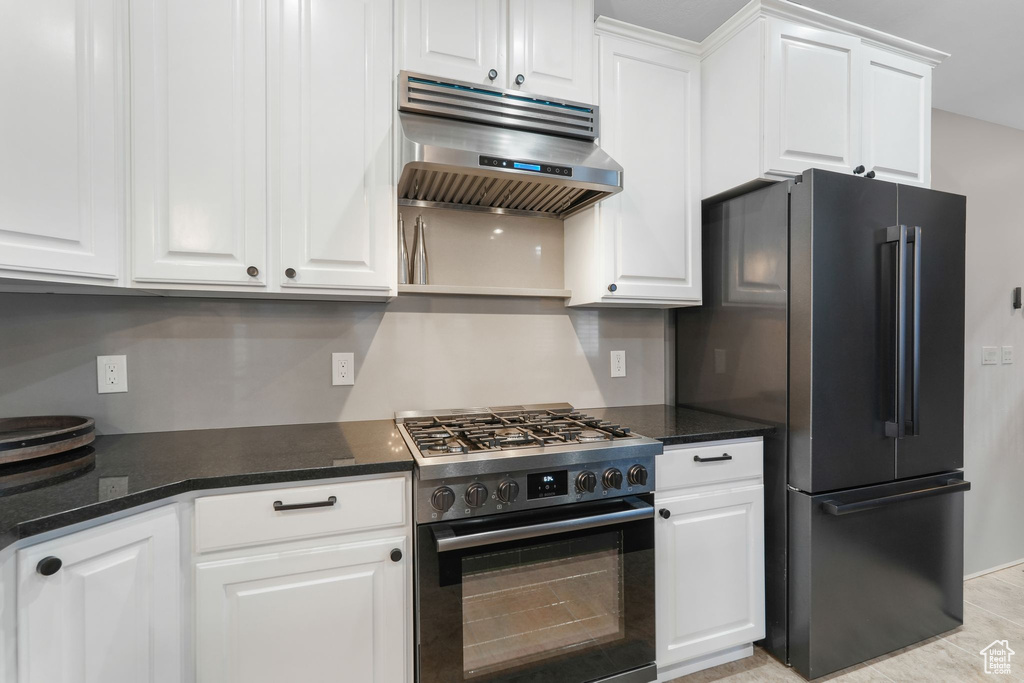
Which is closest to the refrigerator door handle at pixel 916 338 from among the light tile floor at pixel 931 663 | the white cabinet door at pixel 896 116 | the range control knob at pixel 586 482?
the white cabinet door at pixel 896 116

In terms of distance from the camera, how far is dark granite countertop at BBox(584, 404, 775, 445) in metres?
1.82

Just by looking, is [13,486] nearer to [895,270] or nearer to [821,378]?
[821,378]

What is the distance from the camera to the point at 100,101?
→ 140 centimetres

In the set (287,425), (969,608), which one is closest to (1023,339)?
(969,608)

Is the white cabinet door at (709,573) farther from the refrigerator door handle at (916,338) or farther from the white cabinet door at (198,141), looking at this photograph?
the white cabinet door at (198,141)

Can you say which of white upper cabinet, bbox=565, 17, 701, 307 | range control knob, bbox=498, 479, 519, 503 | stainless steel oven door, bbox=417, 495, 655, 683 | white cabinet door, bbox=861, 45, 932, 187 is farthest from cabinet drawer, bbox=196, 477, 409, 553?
white cabinet door, bbox=861, 45, 932, 187

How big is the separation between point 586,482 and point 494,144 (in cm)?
116

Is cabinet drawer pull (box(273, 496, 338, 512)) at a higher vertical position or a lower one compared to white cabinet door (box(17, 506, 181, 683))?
higher

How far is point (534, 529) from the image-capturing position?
1.47 meters

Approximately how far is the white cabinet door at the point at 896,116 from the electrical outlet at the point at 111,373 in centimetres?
296

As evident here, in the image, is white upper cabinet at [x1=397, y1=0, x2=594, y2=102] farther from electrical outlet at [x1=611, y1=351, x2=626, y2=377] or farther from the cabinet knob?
the cabinet knob

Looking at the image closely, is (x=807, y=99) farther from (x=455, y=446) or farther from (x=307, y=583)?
(x=307, y=583)

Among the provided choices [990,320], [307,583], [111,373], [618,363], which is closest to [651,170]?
[618,363]

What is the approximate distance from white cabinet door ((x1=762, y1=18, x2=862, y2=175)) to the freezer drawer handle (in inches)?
49.9
